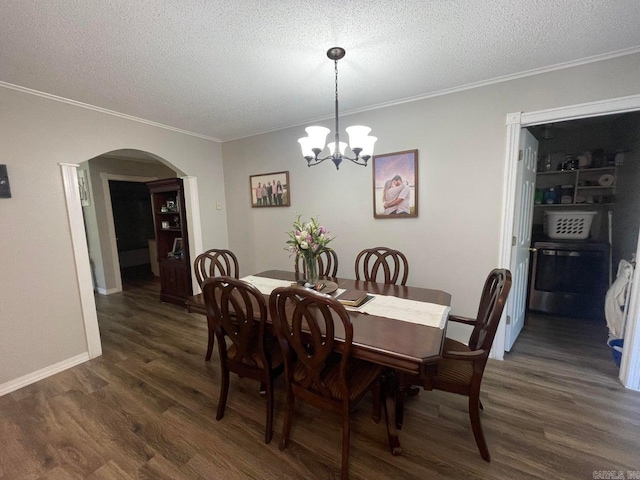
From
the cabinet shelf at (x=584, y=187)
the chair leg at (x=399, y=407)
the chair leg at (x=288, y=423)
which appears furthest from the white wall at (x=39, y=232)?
the cabinet shelf at (x=584, y=187)

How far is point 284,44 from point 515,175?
198 centimetres

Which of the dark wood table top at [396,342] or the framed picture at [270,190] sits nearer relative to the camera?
the dark wood table top at [396,342]

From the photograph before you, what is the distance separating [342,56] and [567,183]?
11.3ft

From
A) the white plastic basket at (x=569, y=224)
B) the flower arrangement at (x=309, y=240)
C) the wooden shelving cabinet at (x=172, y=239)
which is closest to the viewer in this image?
the flower arrangement at (x=309, y=240)

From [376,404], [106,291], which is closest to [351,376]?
[376,404]

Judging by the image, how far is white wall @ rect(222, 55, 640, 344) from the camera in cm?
200

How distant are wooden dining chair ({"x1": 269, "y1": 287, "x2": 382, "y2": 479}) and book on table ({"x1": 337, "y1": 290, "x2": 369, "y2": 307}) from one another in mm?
232

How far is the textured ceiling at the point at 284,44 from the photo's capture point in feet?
4.39

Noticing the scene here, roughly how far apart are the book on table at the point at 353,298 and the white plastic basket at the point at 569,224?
2.75 meters

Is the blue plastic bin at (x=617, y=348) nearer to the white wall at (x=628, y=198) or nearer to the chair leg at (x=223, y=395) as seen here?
the white wall at (x=628, y=198)

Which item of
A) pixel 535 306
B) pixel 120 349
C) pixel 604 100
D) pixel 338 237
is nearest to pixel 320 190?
pixel 338 237

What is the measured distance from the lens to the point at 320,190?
10.2 feet

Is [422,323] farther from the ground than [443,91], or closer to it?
closer to it

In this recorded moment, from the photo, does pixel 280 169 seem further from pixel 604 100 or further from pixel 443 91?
pixel 604 100
